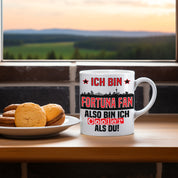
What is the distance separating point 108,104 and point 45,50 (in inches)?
43.5

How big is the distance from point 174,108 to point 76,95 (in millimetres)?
291

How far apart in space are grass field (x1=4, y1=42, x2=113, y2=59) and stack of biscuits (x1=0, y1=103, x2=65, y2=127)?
39.1 inches

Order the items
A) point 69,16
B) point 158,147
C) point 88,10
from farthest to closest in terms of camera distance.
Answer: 1. point 69,16
2. point 88,10
3. point 158,147

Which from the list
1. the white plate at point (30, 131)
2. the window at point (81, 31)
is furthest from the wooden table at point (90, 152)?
the window at point (81, 31)

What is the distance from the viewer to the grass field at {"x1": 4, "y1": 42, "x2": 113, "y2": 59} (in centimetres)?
185

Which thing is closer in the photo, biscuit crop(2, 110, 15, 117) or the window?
biscuit crop(2, 110, 15, 117)

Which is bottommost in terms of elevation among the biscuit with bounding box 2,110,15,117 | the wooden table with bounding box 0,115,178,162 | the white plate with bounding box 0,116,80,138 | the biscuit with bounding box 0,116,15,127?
→ the wooden table with bounding box 0,115,178,162

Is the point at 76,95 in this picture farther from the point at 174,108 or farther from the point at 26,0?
the point at 26,0

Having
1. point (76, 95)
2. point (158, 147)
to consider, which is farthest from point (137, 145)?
point (76, 95)

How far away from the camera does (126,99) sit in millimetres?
835

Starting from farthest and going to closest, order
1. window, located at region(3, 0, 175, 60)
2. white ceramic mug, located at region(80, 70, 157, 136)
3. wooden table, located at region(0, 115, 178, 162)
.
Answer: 1. window, located at region(3, 0, 175, 60)
2. white ceramic mug, located at region(80, 70, 157, 136)
3. wooden table, located at region(0, 115, 178, 162)

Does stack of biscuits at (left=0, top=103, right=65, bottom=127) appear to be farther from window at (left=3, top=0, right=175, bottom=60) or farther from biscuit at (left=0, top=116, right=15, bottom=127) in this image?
window at (left=3, top=0, right=175, bottom=60)

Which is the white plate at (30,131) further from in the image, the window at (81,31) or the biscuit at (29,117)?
the window at (81,31)

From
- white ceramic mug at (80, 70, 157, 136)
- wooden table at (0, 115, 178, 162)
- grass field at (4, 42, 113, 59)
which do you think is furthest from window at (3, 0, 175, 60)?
wooden table at (0, 115, 178, 162)
